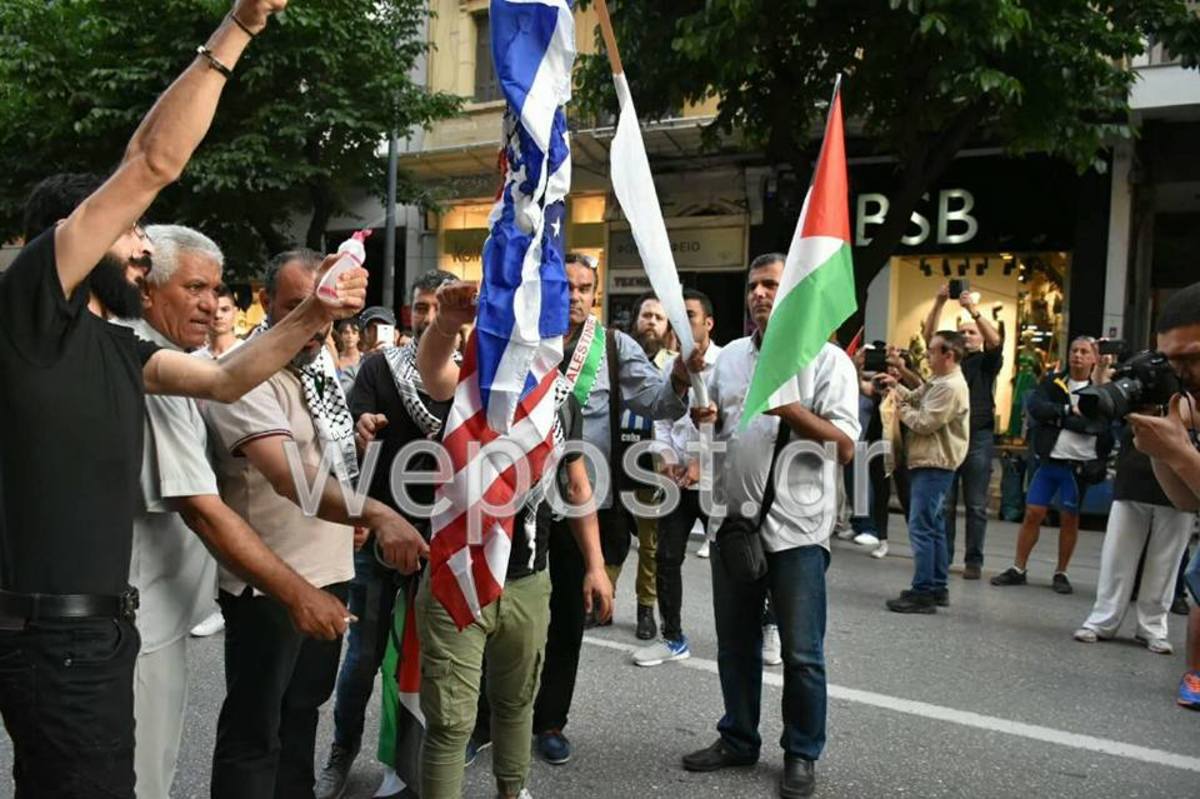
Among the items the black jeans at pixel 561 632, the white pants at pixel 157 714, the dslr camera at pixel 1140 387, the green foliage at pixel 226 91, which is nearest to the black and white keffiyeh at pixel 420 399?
the black jeans at pixel 561 632

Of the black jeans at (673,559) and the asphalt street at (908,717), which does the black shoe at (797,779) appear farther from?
the black jeans at (673,559)

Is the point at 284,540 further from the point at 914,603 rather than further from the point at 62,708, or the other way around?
the point at 914,603

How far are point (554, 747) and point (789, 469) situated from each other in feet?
4.62

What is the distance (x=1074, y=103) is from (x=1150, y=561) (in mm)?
5608

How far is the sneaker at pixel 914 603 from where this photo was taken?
6.52 metres

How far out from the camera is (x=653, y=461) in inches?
235

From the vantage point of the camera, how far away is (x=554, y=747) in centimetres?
383

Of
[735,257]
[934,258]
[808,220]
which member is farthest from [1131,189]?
[808,220]

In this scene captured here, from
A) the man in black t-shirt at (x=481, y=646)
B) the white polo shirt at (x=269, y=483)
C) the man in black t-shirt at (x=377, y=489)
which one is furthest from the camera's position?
the man in black t-shirt at (x=377, y=489)

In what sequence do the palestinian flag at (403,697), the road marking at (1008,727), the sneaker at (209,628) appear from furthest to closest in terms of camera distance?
the sneaker at (209,628), the road marking at (1008,727), the palestinian flag at (403,697)

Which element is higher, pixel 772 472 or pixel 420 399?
pixel 420 399

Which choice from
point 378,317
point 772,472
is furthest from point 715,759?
point 378,317

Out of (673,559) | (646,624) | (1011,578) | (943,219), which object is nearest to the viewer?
(673,559)

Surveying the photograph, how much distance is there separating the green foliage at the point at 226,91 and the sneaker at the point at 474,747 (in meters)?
11.0
